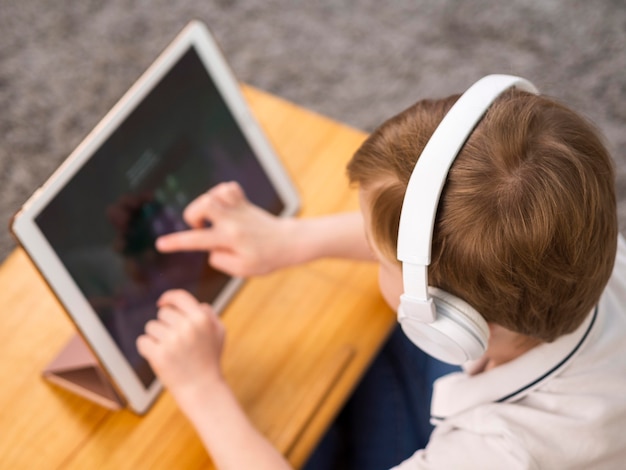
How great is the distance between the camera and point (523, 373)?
0.77m

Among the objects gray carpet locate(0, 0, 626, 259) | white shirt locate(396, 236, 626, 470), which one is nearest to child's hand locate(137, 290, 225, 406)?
white shirt locate(396, 236, 626, 470)

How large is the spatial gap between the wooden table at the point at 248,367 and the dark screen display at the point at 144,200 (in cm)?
7

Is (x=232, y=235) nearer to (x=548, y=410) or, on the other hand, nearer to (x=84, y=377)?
(x=84, y=377)

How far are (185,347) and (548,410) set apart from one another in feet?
1.27

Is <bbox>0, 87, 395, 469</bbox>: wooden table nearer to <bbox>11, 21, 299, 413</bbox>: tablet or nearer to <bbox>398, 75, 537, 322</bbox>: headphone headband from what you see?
<bbox>11, 21, 299, 413</bbox>: tablet

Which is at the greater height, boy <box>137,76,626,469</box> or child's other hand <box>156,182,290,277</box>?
child's other hand <box>156,182,290,277</box>

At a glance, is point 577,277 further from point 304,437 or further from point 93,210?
point 93,210

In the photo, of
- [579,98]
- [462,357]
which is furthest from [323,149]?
[579,98]

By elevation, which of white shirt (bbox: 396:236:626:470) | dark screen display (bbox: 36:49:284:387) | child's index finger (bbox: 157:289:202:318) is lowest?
white shirt (bbox: 396:236:626:470)

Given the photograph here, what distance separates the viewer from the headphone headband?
598mm

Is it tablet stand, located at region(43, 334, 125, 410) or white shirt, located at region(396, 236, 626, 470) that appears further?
tablet stand, located at region(43, 334, 125, 410)

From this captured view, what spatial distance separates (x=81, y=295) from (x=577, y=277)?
496mm

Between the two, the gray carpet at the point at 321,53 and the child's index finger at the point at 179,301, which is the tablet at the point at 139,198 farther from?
the gray carpet at the point at 321,53

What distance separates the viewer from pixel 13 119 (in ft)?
6.00
